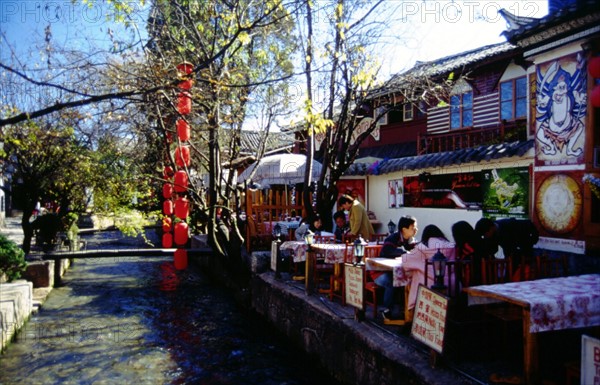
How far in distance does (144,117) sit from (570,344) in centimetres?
1272

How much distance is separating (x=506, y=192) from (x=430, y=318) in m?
8.64

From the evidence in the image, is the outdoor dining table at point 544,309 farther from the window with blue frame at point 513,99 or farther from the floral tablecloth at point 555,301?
the window with blue frame at point 513,99

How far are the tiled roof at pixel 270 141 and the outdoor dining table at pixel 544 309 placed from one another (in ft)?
35.7

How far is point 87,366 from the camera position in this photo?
809cm

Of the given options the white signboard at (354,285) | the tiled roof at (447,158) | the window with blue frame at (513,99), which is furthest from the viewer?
the window with blue frame at (513,99)

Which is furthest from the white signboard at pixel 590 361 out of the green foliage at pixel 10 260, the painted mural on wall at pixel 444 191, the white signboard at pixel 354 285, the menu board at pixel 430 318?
the green foliage at pixel 10 260

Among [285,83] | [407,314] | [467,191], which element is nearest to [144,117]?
[285,83]

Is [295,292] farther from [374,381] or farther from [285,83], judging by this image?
[285,83]

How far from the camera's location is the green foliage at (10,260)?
1022cm

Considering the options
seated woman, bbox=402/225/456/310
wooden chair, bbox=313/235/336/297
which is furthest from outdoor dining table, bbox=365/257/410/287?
wooden chair, bbox=313/235/336/297

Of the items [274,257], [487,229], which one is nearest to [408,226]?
[487,229]

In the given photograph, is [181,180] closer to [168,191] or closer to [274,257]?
[168,191]

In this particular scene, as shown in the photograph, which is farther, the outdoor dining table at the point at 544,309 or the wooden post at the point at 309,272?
the wooden post at the point at 309,272

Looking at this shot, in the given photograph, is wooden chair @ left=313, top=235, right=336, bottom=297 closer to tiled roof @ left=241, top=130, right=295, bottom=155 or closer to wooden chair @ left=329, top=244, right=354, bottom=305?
wooden chair @ left=329, top=244, right=354, bottom=305
